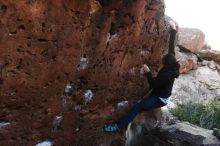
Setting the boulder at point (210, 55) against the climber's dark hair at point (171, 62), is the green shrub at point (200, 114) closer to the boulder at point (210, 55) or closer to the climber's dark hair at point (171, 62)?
the climber's dark hair at point (171, 62)

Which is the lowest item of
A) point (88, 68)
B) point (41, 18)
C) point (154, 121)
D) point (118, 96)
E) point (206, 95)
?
point (206, 95)

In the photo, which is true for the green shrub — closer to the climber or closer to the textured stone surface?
the textured stone surface

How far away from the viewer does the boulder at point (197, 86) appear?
56.7ft

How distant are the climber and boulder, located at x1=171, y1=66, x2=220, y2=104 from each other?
8.63 meters

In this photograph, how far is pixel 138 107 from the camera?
810cm

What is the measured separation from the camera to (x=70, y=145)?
283 inches

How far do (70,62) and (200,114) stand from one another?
279 inches

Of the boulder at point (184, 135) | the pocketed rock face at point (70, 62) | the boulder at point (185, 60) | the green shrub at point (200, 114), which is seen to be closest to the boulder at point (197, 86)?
the boulder at point (185, 60)

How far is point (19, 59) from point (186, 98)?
40.2 feet

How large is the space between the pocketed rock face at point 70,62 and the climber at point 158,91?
211mm

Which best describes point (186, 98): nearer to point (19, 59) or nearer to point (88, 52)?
point (88, 52)

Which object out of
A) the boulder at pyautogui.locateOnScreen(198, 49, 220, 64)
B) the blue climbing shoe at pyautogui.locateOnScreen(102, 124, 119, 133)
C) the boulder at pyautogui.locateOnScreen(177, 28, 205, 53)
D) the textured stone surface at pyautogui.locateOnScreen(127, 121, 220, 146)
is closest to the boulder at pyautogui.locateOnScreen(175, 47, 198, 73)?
the boulder at pyautogui.locateOnScreen(177, 28, 205, 53)

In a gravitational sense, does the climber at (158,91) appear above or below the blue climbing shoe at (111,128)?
above

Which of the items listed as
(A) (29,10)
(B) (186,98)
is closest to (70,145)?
(A) (29,10)
